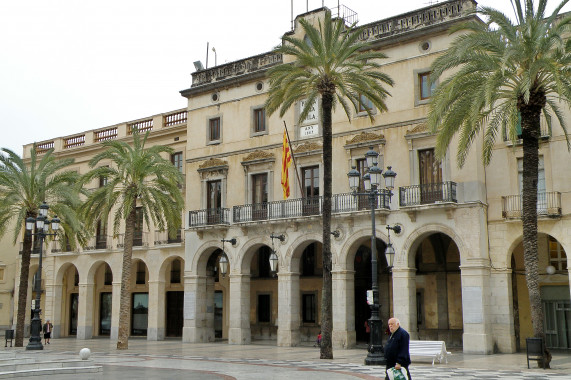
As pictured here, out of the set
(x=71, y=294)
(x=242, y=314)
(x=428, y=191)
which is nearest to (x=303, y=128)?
(x=428, y=191)

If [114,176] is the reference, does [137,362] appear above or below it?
below

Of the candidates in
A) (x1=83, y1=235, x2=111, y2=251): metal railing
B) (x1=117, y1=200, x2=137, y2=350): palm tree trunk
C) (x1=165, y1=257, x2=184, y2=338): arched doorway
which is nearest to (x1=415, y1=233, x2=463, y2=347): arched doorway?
(x1=117, y1=200, x2=137, y2=350): palm tree trunk

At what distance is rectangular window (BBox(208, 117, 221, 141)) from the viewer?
37531 millimetres

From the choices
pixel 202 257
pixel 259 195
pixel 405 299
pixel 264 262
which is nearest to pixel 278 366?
pixel 405 299

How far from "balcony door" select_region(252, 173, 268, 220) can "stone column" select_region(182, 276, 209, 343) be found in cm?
530

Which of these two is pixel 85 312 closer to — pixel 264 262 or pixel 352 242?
pixel 264 262

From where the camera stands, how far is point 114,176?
3572 cm

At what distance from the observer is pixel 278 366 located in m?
21.7

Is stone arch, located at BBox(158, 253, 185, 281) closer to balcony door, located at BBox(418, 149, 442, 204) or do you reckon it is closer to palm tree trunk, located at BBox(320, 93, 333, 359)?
balcony door, located at BBox(418, 149, 442, 204)

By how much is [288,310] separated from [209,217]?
23.0 ft

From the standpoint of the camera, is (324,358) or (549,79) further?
(324,358)

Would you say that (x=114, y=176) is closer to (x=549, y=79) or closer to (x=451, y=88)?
(x=451, y=88)

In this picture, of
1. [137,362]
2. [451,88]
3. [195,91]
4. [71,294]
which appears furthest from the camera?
[71,294]

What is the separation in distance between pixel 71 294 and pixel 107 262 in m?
7.39
